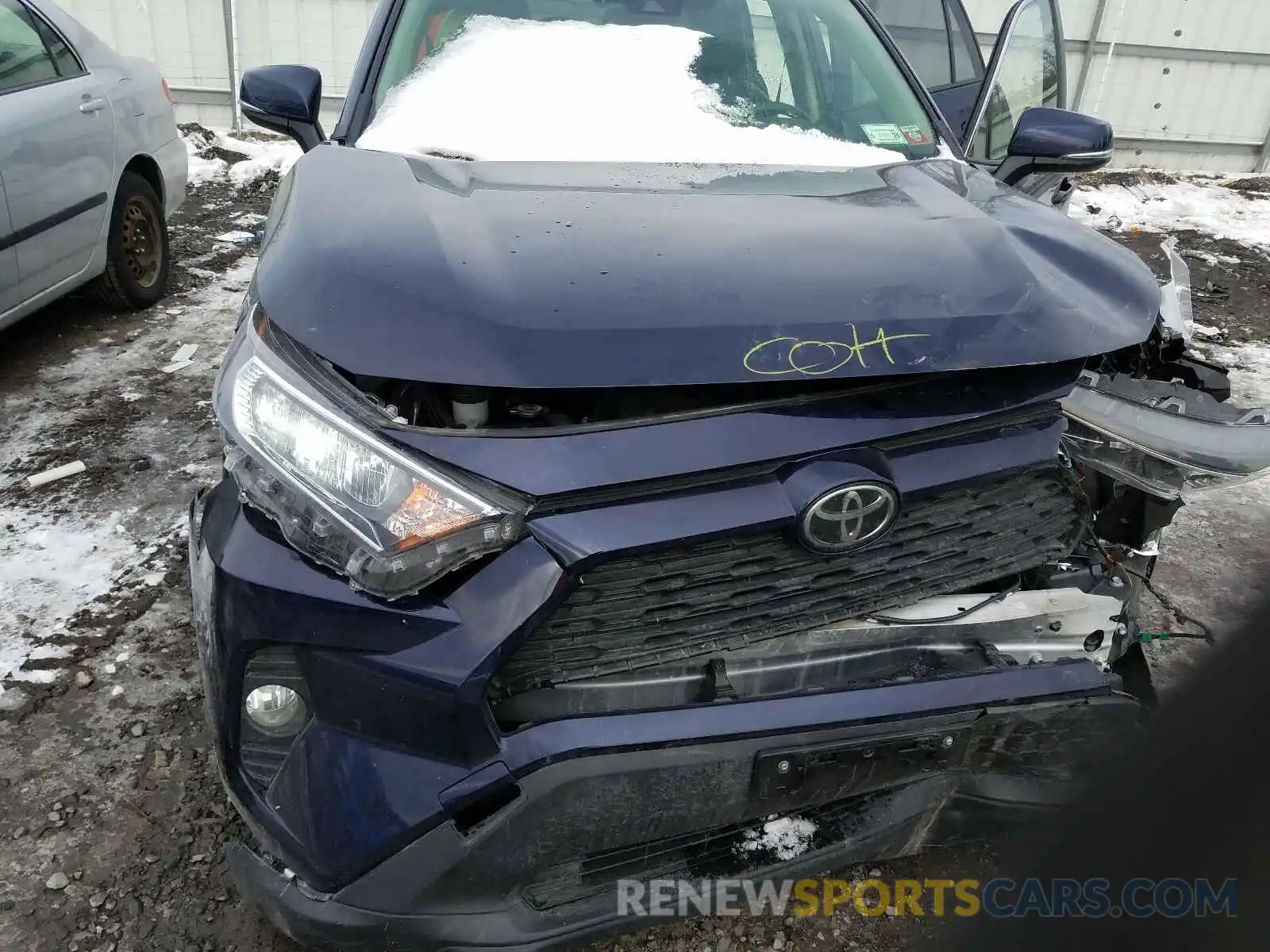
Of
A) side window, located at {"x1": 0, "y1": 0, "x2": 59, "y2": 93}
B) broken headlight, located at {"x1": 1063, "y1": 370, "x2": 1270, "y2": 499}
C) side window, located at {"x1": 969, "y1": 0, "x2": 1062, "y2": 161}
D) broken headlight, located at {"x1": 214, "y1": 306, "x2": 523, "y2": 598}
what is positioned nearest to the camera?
broken headlight, located at {"x1": 214, "y1": 306, "x2": 523, "y2": 598}

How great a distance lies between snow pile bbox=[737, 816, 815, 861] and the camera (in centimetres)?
164

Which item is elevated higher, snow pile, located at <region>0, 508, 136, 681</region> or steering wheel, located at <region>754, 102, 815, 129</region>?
steering wheel, located at <region>754, 102, 815, 129</region>

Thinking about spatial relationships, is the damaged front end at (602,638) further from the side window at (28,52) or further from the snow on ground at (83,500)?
the side window at (28,52)

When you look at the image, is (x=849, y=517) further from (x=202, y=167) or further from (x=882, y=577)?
(x=202, y=167)

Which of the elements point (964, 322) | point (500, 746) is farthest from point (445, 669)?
point (964, 322)

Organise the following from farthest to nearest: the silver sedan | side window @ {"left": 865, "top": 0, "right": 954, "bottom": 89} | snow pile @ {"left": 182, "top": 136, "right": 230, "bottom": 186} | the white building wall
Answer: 1. the white building wall
2. snow pile @ {"left": 182, "top": 136, "right": 230, "bottom": 186}
3. side window @ {"left": 865, "top": 0, "right": 954, "bottom": 89}
4. the silver sedan

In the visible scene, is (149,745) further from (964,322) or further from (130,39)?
(130,39)

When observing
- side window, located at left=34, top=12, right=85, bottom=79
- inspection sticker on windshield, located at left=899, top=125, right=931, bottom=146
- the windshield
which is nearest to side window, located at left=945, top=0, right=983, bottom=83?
the windshield

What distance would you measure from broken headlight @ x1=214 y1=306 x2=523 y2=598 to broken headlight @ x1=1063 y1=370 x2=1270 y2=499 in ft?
3.89

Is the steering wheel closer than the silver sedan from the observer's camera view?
Yes

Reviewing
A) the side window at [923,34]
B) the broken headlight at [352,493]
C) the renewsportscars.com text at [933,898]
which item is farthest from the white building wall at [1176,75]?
the broken headlight at [352,493]

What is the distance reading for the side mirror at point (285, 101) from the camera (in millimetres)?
2781

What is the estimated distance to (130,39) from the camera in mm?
9258

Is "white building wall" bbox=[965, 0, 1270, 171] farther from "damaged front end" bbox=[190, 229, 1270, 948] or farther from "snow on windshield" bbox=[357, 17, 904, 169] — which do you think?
"damaged front end" bbox=[190, 229, 1270, 948]
